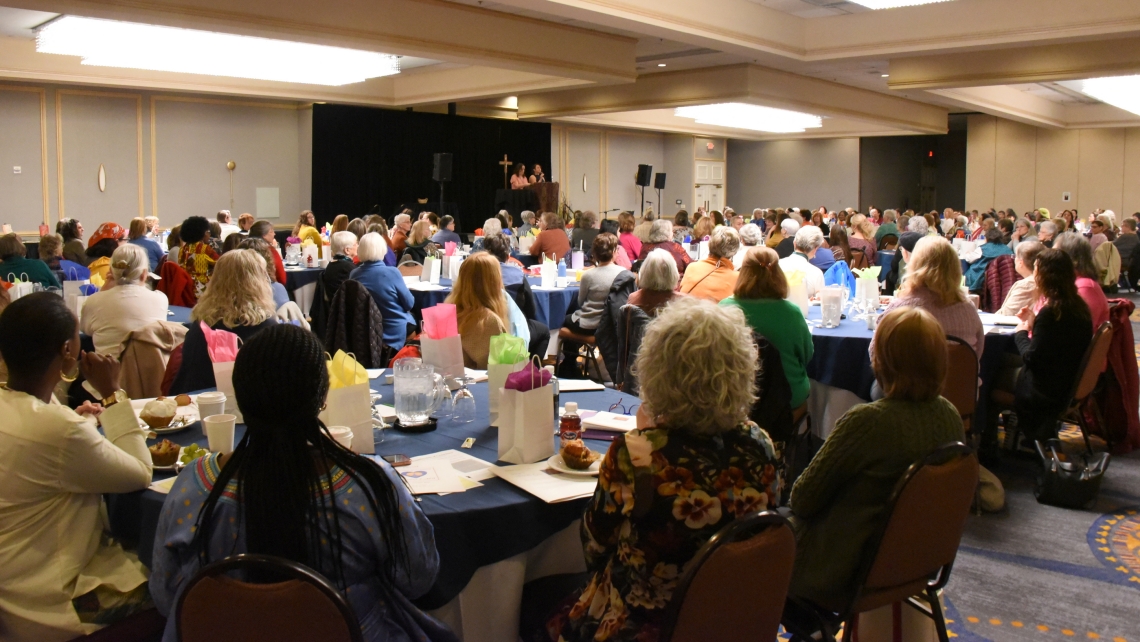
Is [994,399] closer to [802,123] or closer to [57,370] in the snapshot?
[57,370]

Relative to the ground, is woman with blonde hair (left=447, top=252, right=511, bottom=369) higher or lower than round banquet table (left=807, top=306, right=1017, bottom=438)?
higher

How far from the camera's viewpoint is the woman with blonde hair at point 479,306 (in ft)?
13.1

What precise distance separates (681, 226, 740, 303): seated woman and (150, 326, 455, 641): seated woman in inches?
155

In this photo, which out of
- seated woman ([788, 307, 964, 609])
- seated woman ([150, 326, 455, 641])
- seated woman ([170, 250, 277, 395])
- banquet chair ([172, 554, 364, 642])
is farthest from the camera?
seated woman ([170, 250, 277, 395])

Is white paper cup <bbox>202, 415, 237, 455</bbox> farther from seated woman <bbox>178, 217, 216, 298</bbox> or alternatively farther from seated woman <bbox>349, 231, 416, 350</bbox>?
seated woman <bbox>178, 217, 216, 298</bbox>

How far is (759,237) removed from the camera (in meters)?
7.37

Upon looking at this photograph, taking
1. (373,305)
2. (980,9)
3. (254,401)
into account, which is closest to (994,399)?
(373,305)

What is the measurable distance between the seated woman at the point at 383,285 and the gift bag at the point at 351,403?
140 inches

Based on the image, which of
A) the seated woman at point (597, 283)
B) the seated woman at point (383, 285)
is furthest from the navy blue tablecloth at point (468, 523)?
the seated woman at point (597, 283)

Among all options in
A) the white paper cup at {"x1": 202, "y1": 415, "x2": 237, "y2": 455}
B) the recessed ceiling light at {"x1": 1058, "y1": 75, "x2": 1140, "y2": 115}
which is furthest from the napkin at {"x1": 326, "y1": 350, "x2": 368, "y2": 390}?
the recessed ceiling light at {"x1": 1058, "y1": 75, "x2": 1140, "y2": 115}

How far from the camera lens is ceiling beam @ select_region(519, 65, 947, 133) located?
41.4 ft

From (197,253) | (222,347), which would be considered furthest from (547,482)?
(197,253)

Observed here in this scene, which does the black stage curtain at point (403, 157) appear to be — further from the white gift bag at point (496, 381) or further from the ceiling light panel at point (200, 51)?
the white gift bag at point (496, 381)

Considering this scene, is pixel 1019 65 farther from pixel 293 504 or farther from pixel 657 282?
pixel 293 504
